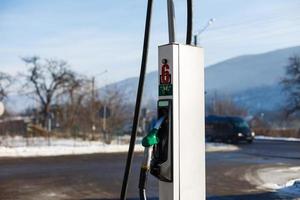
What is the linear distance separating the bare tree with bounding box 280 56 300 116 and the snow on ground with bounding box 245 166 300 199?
46742 millimetres

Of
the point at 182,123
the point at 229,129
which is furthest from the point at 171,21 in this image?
the point at 229,129

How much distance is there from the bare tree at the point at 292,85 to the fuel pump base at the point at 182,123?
2463 inches

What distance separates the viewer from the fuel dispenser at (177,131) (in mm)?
5109

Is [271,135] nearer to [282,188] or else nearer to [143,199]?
[282,188]

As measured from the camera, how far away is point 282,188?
1442 cm

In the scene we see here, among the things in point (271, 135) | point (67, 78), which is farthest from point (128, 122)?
point (271, 135)

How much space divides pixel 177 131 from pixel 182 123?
0.34 ft

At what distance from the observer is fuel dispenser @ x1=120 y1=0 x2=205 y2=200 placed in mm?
5109

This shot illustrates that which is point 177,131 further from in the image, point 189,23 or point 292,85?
point 292,85

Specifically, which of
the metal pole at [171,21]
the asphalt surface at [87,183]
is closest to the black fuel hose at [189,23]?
the metal pole at [171,21]

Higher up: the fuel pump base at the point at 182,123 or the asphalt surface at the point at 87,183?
the fuel pump base at the point at 182,123

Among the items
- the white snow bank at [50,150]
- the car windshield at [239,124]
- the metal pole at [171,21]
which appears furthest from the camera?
the car windshield at [239,124]

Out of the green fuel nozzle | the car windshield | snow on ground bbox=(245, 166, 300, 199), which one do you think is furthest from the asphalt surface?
the car windshield

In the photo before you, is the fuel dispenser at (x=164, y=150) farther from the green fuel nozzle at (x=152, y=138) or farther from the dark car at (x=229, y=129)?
the dark car at (x=229, y=129)
